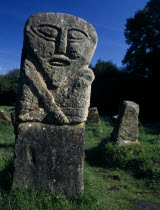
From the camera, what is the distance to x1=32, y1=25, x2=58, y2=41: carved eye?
4.16m

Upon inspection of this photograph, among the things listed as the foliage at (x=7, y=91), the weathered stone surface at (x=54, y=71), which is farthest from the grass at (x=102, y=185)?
the foliage at (x=7, y=91)

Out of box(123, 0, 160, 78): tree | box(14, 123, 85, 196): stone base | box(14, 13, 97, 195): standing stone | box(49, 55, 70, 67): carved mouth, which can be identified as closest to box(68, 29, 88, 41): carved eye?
box(14, 13, 97, 195): standing stone

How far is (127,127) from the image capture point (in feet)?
28.8

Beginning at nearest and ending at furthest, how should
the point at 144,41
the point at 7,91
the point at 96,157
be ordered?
the point at 96,157 < the point at 144,41 < the point at 7,91

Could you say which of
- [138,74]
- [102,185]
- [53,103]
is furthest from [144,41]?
[53,103]

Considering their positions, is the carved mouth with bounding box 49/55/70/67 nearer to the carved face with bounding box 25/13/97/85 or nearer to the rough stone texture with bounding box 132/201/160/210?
the carved face with bounding box 25/13/97/85

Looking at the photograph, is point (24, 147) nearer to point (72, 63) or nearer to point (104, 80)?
point (72, 63)

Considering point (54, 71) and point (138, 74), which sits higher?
→ point (138, 74)

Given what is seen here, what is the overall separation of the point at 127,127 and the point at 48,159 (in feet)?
17.1

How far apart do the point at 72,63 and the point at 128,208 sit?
2.74m

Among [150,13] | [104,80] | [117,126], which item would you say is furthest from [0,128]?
[150,13]

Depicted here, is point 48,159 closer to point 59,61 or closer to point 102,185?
point 59,61

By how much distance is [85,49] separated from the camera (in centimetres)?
430

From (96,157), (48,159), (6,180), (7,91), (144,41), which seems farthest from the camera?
(7,91)
